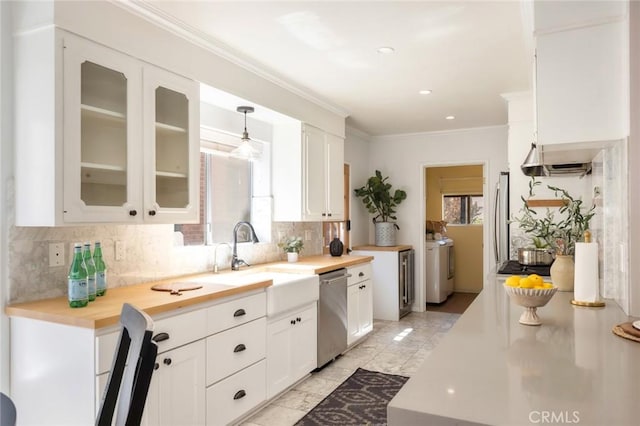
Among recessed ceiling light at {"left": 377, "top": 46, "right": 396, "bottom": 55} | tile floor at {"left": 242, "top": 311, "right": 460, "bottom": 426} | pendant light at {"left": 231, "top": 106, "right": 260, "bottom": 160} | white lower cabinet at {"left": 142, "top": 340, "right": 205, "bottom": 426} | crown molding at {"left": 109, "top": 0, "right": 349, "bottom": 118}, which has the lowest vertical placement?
tile floor at {"left": 242, "top": 311, "right": 460, "bottom": 426}

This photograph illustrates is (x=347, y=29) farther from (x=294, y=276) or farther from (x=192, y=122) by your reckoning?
(x=294, y=276)

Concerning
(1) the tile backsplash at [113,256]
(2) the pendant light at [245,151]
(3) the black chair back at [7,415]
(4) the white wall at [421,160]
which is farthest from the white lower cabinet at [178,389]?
(4) the white wall at [421,160]

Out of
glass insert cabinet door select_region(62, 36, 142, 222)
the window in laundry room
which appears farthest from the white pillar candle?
the window in laundry room

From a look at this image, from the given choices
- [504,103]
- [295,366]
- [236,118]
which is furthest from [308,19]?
[504,103]

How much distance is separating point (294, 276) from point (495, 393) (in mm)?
2487

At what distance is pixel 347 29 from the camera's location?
2.67 m

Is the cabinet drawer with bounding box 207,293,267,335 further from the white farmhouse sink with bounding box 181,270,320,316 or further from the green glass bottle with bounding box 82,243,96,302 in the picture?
the green glass bottle with bounding box 82,243,96,302

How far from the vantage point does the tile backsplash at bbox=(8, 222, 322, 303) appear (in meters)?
2.13

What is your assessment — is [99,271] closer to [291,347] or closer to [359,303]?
[291,347]

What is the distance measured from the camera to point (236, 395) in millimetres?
2654

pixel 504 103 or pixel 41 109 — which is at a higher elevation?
pixel 504 103

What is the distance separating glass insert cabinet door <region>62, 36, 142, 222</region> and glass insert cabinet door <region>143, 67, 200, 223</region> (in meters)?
0.08

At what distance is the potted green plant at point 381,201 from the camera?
5867mm

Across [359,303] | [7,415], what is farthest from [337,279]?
[7,415]
